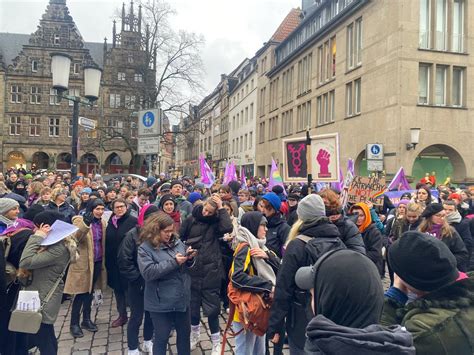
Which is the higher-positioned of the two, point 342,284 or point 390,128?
point 390,128

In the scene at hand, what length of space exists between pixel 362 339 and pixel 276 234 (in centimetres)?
298

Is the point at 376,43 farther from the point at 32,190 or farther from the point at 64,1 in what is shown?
the point at 64,1

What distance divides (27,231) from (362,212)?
15.0ft

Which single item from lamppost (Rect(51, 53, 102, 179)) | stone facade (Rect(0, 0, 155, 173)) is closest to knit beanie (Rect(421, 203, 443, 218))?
lamppost (Rect(51, 53, 102, 179))

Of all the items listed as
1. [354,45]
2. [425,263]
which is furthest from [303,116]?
[425,263]

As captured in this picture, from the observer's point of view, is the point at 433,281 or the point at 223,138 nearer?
→ the point at 433,281

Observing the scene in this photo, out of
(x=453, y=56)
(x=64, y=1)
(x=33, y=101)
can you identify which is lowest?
(x=453, y=56)

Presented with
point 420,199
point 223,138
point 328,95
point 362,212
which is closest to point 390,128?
point 328,95

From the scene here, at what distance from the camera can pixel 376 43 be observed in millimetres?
19422

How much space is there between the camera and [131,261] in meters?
4.50

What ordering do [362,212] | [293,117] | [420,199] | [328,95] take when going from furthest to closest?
[293,117], [328,95], [420,199], [362,212]

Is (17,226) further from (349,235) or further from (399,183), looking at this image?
(399,183)

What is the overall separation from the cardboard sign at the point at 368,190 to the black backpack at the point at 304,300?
243 inches

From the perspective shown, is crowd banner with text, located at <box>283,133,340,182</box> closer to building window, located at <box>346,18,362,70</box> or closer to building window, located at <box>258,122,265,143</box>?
building window, located at <box>346,18,362,70</box>
